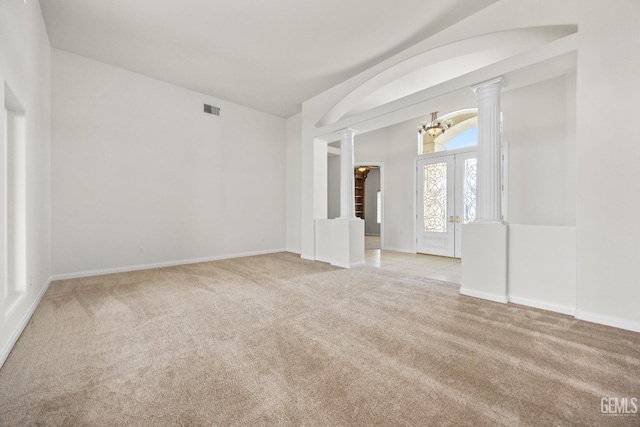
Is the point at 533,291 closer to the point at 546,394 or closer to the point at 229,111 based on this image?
the point at 546,394

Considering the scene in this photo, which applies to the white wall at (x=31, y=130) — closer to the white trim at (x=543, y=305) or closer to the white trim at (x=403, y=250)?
the white trim at (x=543, y=305)

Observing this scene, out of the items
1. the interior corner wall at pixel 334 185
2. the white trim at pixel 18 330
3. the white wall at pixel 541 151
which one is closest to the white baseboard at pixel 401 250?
the white wall at pixel 541 151

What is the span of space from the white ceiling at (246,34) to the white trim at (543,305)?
373 centimetres

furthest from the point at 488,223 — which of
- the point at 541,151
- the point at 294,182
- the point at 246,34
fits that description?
the point at 294,182

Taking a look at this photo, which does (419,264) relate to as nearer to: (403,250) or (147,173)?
(403,250)

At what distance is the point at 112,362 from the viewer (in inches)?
83.0

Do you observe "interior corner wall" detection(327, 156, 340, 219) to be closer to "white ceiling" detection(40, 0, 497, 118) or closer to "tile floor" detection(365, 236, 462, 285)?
"tile floor" detection(365, 236, 462, 285)

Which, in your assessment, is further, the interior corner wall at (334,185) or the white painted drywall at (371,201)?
the white painted drywall at (371,201)

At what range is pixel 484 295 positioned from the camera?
3.60 meters

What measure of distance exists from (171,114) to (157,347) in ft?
16.4

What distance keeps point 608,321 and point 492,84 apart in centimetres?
295

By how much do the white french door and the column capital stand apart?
9.39ft

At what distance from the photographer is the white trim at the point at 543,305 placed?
9.97 ft

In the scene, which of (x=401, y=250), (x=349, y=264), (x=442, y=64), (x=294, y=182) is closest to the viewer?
(x=442, y=64)
